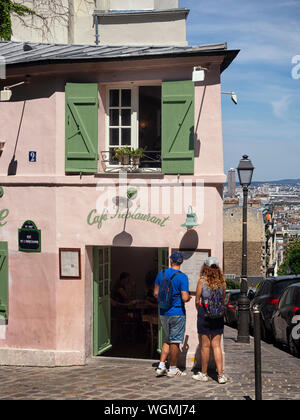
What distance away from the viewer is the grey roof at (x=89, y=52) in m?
10.0

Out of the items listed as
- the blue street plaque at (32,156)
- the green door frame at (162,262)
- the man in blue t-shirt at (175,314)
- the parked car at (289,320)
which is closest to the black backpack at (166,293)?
the man in blue t-shirt at (175,314)

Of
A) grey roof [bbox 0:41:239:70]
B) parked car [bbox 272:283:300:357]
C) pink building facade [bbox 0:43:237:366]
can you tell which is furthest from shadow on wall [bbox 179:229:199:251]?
parked car [bbox 272:283:300:357]

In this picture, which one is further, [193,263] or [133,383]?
[193,263]

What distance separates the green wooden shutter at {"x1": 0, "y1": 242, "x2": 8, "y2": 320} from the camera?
10828mm

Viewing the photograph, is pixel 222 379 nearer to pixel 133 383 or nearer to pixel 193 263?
pixel 133 383

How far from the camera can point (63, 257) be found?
10.5 m

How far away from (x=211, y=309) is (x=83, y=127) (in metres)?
3.83

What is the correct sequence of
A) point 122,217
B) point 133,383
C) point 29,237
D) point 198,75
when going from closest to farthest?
point 133,383
point 198,75
point 122,217
point 29,237

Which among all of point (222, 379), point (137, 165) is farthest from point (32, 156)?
point (222, 379)

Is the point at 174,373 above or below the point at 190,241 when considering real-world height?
below

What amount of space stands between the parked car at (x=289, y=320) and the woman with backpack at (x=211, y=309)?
12.5ft

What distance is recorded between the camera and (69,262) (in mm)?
10531

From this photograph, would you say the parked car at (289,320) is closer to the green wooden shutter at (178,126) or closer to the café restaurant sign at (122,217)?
the café restaurant sign at (122,217)

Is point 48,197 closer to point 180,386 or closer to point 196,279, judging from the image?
point 196,279
